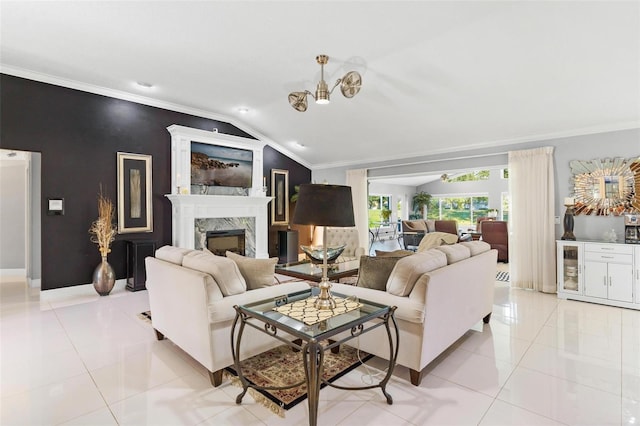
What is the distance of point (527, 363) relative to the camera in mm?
2738

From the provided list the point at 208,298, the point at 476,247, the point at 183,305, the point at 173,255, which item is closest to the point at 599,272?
the point at 476,247

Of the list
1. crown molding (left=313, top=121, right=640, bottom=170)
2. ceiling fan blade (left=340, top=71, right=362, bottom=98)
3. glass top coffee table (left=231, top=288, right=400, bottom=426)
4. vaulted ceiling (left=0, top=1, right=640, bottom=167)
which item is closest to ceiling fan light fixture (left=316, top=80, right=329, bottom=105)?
ceiling fan blade (left=340, top=71, right=362, bottom=98)

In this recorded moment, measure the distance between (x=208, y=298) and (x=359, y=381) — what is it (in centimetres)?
128

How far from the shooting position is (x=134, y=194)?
538cm

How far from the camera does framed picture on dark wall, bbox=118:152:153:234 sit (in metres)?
5.24

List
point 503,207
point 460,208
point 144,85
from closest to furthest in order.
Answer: point 144,85, point 503,207, point 460,208

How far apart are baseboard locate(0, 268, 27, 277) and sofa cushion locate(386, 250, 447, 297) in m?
7.27

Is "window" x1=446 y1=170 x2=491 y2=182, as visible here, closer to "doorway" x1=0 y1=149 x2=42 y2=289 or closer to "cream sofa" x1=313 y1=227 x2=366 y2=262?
"cream sofa" x1=313 y1=227 x2=366 y2=262

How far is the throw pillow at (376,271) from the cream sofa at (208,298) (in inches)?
21.5

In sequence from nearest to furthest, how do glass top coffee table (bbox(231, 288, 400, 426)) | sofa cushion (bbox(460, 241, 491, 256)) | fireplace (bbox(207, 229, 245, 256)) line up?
glass top coffee table (bbox(231, 288, 400, 426)) < sofa cushion (bbox(460, 241, 491, 256)) < fireplace (bbox(207, 229, 245, 256))

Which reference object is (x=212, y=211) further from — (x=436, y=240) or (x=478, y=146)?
(x=478, y=146)

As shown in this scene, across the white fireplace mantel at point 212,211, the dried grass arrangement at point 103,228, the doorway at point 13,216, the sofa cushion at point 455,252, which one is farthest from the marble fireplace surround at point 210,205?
the sofa cushion at point 455,252

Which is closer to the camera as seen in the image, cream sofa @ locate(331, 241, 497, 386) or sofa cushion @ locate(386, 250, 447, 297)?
cream sofa @ locate(331, 241, 497, 386)

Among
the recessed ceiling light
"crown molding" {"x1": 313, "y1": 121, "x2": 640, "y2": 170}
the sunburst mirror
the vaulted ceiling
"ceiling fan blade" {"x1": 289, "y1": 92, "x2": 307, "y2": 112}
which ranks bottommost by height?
the sunburst mirror
